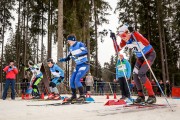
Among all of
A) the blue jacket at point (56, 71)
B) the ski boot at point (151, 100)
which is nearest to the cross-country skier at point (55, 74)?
the blue jacket at point (56, 71)

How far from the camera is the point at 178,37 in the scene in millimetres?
32438

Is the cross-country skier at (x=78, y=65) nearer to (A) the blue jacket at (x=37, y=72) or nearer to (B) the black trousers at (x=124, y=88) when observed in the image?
(B) the black trousers at (x=124, y=88)

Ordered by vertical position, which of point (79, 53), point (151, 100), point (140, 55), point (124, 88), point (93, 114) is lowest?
point (93, 114)

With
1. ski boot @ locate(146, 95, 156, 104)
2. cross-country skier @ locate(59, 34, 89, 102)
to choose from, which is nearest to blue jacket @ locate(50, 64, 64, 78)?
cross-country skier @ locate(59, 34, 89, 102)

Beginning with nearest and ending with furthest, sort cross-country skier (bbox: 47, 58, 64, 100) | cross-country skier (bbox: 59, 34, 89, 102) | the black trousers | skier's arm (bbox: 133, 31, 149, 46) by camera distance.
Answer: skier's arm (bbox: 133, 31, 149, 46), cross-country skier (bbox: 59, 34, 89, 102), the black trousers, cross-country skier (bbox: 47, 58, 64, 100)

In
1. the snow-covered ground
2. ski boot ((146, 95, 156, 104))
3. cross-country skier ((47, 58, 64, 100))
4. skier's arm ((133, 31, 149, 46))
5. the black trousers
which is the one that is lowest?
the snow-covered ground

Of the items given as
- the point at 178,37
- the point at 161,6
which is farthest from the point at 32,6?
the point at 178,37

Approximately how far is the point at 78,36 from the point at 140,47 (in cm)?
1355

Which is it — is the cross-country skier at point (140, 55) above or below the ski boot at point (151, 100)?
above

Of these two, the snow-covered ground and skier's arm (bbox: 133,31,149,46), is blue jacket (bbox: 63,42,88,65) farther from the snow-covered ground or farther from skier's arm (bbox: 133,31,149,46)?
the snow-covered ground

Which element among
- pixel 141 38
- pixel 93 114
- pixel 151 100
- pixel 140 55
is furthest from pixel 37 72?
pixel 93 114

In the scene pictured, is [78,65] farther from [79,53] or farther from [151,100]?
[151,100]

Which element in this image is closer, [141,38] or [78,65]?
[141,38]

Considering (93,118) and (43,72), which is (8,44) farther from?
(93,118)
